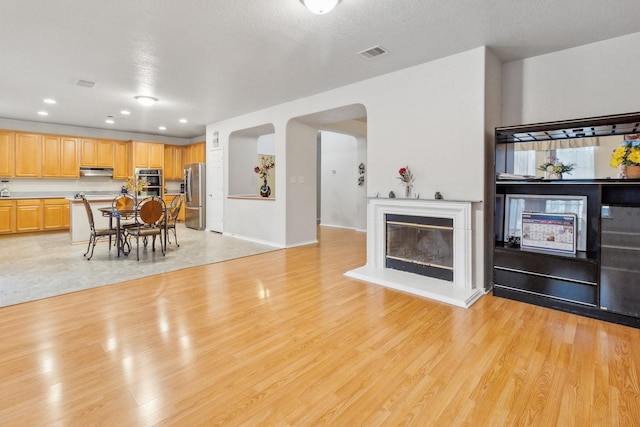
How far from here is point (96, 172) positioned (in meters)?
8.35

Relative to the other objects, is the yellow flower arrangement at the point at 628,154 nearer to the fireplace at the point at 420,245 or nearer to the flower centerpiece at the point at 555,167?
the flower centerpiece at the point at 555,167

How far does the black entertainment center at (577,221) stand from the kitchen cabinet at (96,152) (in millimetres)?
9066

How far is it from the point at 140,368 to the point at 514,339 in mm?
2637

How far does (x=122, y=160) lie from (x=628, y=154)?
1006 centimetres

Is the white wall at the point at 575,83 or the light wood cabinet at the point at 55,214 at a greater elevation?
the white wall at the point at 575,83

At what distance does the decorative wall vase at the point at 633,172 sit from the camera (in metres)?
2.68

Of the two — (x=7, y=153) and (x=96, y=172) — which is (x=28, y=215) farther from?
(x=96, y=172)

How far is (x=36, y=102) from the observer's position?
578 cm

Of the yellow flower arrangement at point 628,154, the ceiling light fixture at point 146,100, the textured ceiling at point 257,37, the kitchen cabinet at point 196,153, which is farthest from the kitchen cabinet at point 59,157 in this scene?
the yellow flower arrangement at point 628,154

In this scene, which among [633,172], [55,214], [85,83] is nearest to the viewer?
[633,172]

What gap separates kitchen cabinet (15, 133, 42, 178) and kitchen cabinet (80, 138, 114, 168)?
32.7 inches

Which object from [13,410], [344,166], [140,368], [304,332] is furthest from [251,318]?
[344,166]

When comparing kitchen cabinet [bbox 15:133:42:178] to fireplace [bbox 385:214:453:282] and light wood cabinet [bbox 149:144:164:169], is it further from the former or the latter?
fireplace [bbox 385:214:453:282]

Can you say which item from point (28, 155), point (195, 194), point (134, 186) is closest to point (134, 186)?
point (134, 186)
